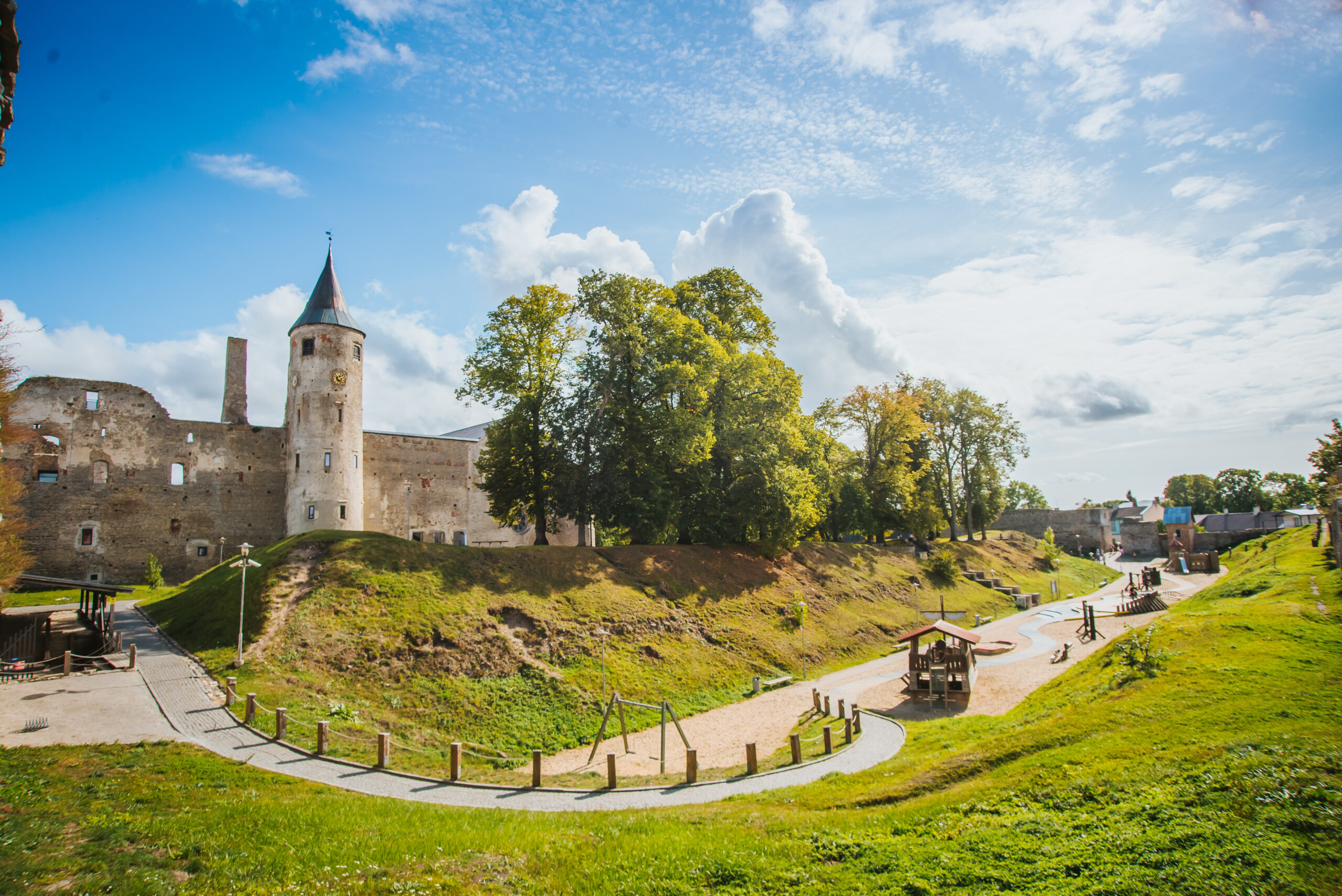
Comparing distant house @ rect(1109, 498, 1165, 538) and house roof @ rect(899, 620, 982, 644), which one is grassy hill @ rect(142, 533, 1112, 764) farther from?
distant house @ rect(1109, 498, 1165, 538)

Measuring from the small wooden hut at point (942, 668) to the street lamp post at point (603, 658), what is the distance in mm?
9854

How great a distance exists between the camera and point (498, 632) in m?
22.9

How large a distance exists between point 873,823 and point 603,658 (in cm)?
1437

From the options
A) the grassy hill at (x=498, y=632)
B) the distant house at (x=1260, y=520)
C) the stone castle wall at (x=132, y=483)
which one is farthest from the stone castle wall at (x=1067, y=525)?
the stone castle wall at (x=132, y=483)

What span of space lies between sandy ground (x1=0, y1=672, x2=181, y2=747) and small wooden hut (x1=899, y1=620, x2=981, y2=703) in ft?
66.8

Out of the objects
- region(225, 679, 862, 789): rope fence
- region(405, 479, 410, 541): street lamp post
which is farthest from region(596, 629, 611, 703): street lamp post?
A: region(405, 479, 410, 541): street lamp post

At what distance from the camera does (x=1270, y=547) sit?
41.6 meters

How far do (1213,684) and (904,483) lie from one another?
1552 inches

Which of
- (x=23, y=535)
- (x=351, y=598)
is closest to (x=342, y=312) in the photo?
(x=23, y=535)

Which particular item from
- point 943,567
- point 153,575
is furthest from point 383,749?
point 943,567

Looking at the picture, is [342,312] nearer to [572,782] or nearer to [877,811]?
[572,782]

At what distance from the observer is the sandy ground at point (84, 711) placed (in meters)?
13.8

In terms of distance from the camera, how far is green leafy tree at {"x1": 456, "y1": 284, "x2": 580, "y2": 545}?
1228 inches

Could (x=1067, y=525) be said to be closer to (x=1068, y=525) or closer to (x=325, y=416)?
(x=1068, y=525)
